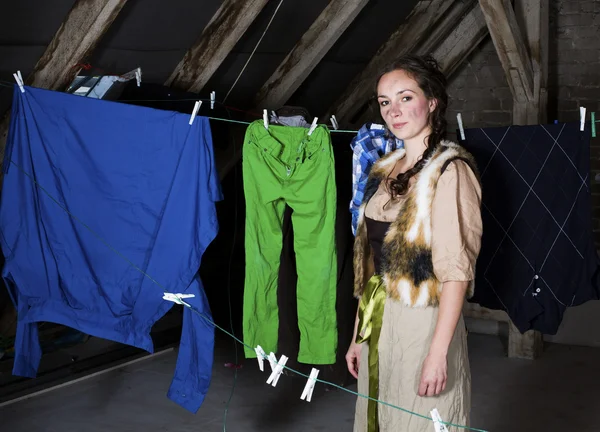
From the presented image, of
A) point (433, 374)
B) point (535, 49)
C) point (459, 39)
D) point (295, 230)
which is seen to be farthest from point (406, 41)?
point (433, 374)

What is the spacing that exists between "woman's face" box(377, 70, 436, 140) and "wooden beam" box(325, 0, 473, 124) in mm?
2470

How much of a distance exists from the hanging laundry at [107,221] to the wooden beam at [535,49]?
2.08 metres

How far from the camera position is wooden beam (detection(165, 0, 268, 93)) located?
328 centimetres

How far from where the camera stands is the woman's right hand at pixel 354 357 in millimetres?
2176

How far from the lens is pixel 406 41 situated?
4.45 metres

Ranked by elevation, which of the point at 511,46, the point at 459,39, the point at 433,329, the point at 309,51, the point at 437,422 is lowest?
the point at 437,422

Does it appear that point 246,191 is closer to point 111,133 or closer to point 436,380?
point 111,133

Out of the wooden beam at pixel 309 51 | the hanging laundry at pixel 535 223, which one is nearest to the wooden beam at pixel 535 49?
the wooden beam at pixel 309 51

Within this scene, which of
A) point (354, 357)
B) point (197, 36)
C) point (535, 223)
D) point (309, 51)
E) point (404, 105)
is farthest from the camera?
point (309, 51)

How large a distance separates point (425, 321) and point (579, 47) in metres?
3.46

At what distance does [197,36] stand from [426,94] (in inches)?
68.6

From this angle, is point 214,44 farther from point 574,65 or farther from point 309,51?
point 574,65

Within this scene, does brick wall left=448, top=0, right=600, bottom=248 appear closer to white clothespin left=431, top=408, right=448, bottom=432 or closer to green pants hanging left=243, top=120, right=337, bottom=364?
green pants hanging left=243, top=120, right=337, bottom=364

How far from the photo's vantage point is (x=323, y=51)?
3.79 m
